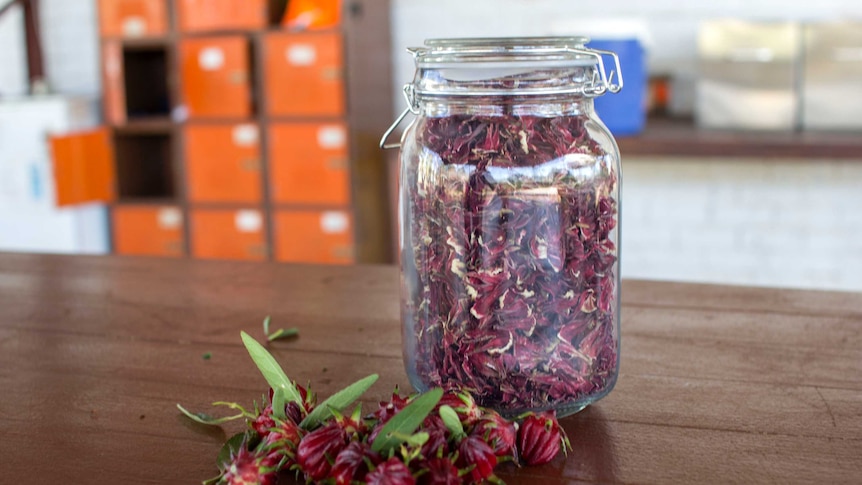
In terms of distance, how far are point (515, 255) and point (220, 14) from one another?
3004mm

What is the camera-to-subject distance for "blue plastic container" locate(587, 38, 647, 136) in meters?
2.76

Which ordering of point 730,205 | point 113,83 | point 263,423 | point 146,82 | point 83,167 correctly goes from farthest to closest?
1. point 146,82
2. point 113,83
3. point 83,167
4. point 730,205
5. point 263,423

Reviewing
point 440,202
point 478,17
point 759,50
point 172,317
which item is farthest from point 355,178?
point 440,202

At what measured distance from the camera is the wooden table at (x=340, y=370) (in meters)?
0.66

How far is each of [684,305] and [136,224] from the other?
3037 millimetres

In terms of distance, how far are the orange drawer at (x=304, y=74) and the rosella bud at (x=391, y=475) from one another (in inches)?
112

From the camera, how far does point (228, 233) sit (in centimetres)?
360

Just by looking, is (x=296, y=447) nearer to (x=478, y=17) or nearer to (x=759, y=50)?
(x=759, y=50)

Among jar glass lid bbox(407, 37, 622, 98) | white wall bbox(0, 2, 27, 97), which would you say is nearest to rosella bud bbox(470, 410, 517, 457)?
jar glass lid bbox(407, 37, 622, 98)

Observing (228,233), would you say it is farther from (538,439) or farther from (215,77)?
(538,439)

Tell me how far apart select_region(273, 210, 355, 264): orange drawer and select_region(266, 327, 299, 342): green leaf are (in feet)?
Result: 7.95

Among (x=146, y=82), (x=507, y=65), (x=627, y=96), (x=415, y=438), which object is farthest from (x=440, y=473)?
(x=146, y=82)

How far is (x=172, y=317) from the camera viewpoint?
1066 millimetres

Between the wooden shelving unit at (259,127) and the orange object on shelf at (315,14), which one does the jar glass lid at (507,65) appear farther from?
the orange object on shelf at (315,14)
